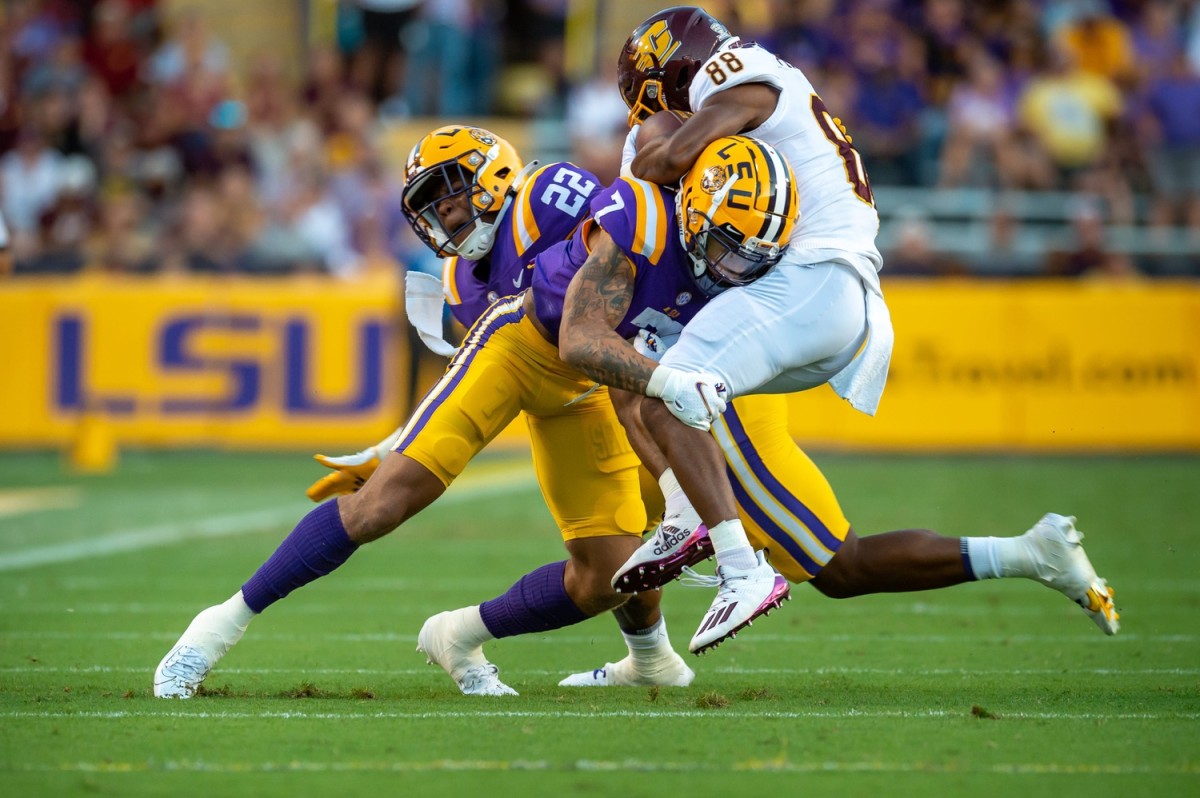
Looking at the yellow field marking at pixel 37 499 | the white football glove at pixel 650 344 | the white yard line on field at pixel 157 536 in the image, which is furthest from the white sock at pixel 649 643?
the yellow field marking at pixel 37 499

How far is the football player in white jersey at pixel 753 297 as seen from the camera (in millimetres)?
4516

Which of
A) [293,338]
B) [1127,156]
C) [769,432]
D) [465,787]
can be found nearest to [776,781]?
[465,787]

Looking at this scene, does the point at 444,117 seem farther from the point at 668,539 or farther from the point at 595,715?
the point at 595,715

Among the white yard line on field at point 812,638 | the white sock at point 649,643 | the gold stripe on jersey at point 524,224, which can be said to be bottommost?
the white yard line on field at point 812,638

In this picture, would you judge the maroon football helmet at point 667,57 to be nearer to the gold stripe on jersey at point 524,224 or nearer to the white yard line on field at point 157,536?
the gold stripe on jersey at point 524,224

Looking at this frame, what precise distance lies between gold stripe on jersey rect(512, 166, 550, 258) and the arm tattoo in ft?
1.42

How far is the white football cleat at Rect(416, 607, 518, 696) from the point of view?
4930mm

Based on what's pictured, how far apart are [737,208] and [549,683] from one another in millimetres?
1594

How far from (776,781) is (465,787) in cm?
65

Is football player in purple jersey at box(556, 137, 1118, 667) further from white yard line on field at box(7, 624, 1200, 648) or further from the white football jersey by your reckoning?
white yard line on field at box(7, 624, 1200, 648)

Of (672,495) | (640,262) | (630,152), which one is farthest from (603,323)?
(630,152)

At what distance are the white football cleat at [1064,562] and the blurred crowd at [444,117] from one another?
8.83m

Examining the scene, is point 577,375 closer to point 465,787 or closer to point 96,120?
point 465,787

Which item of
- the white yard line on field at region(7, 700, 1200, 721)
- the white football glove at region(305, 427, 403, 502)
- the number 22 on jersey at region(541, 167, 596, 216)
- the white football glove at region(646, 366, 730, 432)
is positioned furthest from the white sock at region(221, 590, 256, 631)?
the number 22 on jersey at region(541, 167, 596, 216)
